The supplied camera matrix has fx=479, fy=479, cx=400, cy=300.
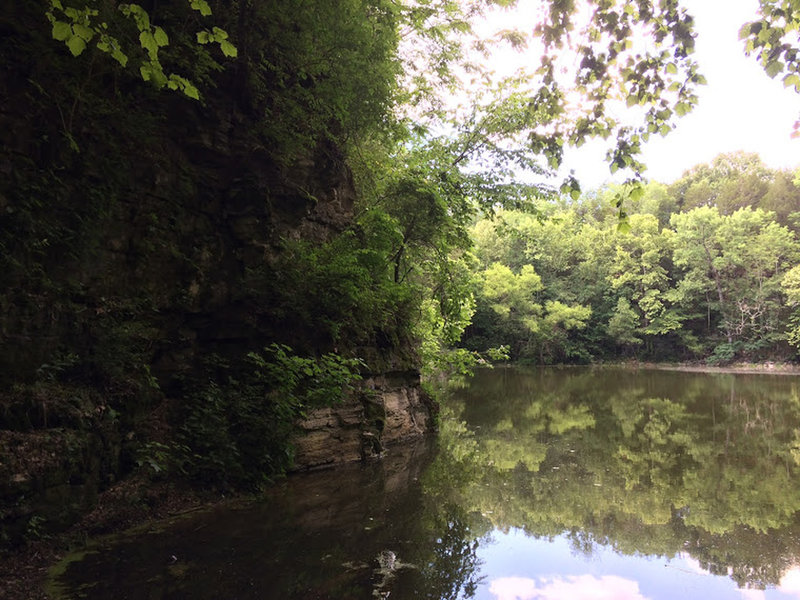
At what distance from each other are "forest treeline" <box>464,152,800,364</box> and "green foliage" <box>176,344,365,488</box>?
97.9 ft

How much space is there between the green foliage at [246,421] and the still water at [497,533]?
440 millimetres

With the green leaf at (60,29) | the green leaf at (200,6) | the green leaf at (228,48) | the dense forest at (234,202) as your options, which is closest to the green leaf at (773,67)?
the dense forest at (234,202)

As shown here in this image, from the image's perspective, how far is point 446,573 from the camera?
4.05 m


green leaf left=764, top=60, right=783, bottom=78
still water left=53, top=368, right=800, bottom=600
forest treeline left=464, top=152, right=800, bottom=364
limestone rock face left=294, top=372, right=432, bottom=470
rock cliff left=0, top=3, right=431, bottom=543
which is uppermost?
forest treeline left=464, top=152, right=800, bottom=364

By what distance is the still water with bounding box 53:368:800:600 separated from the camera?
3689 millimetres

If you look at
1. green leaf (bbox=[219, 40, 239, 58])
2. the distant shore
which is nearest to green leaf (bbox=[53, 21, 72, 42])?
green leaf (bbox=[219, 40, 239, 58])

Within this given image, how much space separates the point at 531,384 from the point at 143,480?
20741mm

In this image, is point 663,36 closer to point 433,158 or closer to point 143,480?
point 143,480

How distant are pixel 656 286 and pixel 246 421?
4412 centimetres

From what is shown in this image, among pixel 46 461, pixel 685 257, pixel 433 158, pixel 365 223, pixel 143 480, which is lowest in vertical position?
pixel 143 480

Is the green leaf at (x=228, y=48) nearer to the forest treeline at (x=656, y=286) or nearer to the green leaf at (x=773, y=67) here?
the green leaf at (x=773, y=67)

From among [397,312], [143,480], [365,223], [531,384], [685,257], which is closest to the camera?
[143,480]

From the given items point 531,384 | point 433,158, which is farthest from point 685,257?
point 433,158

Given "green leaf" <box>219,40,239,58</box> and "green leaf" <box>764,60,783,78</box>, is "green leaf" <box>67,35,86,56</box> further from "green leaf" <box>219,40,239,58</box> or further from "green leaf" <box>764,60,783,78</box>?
"green leaf" <box>764,60,783,78</box>
